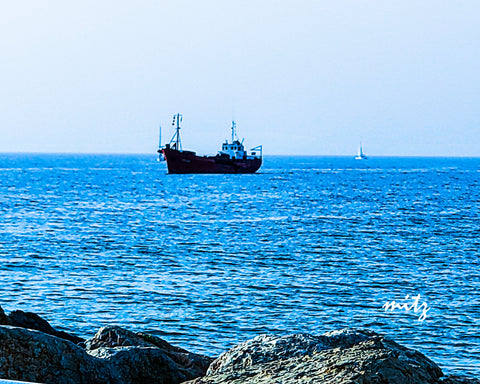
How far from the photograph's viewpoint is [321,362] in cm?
495

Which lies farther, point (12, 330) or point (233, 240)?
point (233, 240)

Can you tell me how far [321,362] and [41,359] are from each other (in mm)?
2319

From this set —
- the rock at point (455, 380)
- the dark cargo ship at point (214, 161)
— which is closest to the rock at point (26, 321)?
the rock at point (455, 380)

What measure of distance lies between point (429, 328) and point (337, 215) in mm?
37407

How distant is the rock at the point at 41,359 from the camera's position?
5961 mm

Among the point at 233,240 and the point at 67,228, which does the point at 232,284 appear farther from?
the point at 67,228

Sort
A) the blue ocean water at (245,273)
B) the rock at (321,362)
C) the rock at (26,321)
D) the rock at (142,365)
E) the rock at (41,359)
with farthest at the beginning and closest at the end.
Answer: the blue ocean water at (245,273) < the rock at (26,321) < the rock at (142,365) < the rock at (41,359) < the rock at (321,362)

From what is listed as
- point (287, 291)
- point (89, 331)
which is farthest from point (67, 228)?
point (89, 331)

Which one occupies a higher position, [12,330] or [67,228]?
[12,330]

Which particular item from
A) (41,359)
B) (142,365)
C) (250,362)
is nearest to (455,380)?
(250,362)

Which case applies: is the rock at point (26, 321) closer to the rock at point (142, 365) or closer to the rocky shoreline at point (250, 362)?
the rock at point (142, 365)

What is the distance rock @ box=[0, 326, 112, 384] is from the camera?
5.96 meters

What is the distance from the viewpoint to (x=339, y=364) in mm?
4777

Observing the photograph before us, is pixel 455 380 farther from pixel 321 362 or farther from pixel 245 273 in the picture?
pixel 245 273
